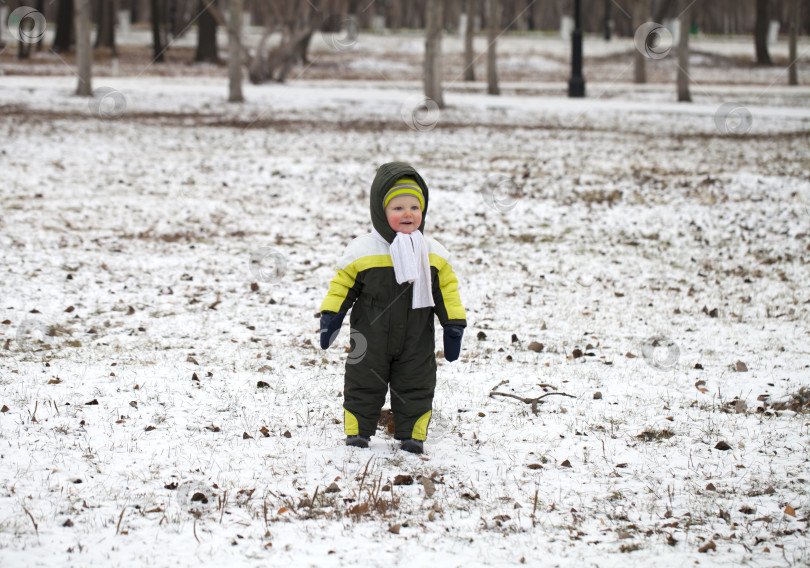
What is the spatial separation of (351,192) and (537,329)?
21.1 feet

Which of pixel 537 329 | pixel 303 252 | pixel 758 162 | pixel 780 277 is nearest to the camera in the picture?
pixel 537 329

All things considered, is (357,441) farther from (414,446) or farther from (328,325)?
(328,325)

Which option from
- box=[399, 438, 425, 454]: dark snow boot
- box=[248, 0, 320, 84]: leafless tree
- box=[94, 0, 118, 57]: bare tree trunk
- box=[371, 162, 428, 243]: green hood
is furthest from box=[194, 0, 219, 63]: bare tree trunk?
box=[399, 438, 425, 454]: dark snow boot

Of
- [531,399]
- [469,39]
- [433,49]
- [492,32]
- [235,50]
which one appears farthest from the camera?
[469,39]

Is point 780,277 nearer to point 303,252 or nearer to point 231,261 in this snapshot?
point 303,252

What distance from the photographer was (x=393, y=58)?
50.6 metres

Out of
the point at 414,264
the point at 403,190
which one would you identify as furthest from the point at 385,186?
the point at 414,264

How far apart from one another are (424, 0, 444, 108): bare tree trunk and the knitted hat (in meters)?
18.7

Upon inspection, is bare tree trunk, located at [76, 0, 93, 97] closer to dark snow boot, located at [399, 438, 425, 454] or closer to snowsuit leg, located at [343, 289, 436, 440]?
snowsuit leg, located at [343, 289, 436, 440]

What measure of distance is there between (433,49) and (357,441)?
19870 millimetres

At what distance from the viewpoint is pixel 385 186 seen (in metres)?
4.55

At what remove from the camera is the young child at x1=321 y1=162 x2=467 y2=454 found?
457 centimetres

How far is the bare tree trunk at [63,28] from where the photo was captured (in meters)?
42.0

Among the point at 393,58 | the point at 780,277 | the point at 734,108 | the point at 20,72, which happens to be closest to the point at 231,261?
the point at 780,277
